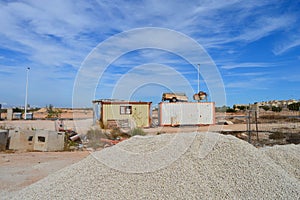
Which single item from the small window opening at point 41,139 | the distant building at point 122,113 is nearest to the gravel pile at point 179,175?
the small window opening at point 41,139

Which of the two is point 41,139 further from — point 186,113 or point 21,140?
point 186,113

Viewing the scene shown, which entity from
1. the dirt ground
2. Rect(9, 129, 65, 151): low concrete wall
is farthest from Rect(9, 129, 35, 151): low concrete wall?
the dirt ground

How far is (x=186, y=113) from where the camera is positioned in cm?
1928

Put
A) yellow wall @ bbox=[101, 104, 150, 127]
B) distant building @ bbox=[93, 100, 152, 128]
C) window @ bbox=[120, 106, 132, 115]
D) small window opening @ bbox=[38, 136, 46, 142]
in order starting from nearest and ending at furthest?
small window opening @ bbox=[38, 136, 46, 142], distant building @ bbox=[93, 100, 152, 128], yellow wall @ bbox=[101, 104, 150, 127], window @ bbox=[120, 106, 132, 115]

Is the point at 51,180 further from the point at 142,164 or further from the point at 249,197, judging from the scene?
the point at 249,197

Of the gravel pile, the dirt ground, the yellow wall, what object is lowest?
the dirt ground

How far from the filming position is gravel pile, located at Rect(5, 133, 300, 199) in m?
3.80

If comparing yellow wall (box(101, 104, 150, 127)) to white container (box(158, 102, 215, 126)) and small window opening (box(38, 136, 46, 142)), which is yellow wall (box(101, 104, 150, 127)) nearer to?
white container (box(158, 102, 215, 126))

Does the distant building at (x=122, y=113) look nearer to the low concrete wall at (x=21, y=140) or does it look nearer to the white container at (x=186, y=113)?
the white container at (x=186, y=113)

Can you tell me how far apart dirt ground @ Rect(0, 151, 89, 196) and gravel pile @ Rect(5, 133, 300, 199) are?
4.25 ft

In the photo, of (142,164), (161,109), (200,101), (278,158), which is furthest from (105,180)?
(200,101)

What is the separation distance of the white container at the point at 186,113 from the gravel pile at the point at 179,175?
13.0 metres

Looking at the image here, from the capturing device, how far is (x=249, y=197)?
3.69m

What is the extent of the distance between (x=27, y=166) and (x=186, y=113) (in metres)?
13.3
